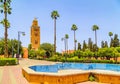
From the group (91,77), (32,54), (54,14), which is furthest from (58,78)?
(32,54)

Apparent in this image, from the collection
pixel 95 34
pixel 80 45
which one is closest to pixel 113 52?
pixel 95 34

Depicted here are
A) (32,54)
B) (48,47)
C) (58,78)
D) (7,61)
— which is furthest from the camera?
(32,54)

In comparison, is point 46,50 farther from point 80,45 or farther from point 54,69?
point 54,69

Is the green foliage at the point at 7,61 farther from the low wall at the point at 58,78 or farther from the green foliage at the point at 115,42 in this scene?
the green foliage at the point at 115,42

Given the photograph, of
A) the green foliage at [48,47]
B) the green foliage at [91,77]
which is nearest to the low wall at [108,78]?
the green foliage at [91,77]

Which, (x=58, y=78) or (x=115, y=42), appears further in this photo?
(x=115, y=42)

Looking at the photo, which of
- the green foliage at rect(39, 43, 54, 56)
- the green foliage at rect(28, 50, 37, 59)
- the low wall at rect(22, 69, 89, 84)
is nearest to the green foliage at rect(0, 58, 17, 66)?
the low wall at rect(22, 69, 89, 84)

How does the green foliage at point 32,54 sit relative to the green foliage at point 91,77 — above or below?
above

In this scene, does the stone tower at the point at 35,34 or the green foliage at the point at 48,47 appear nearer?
the green foliage at the point at 48,47

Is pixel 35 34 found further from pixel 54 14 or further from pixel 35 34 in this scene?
pixel 54 14

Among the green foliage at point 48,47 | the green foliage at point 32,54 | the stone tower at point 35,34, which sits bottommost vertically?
the green foliage at point 32,54

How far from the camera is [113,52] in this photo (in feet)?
220

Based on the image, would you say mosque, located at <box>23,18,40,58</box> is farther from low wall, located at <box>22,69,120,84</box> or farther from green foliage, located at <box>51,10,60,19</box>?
low wall, located at <box>22,69,120,84</box>

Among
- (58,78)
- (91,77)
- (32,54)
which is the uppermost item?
(32,54)
